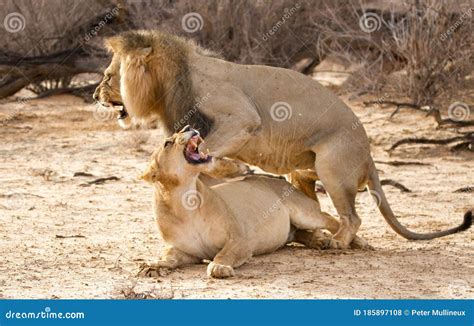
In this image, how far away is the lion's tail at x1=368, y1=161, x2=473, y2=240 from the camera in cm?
750

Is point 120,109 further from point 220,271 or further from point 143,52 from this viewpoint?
point 220,271

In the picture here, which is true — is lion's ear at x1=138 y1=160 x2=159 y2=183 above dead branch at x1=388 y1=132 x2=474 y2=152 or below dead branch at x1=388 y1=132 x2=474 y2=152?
above

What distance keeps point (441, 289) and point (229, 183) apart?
1.83 metres

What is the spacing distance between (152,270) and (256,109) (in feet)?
5.62

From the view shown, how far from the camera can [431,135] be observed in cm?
1220

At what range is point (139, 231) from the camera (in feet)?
26.2

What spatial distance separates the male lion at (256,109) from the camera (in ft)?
24.1

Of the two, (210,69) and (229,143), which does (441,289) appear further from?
(210,69)

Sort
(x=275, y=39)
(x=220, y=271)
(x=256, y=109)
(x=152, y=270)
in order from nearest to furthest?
(x=220, y=271)
(x=152, y=270)
(x=256, y=109)
(x=275, y=39)

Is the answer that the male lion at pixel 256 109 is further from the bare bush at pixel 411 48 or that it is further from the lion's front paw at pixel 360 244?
the bare bush at pixel 411 48

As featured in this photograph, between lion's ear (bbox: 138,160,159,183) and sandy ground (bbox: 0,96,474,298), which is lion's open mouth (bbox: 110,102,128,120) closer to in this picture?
sandy ground (bbox: 0,96,474,298)

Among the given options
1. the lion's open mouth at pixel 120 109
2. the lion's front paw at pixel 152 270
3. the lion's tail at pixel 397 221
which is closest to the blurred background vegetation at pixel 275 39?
the lion's tail at pixel 397 221

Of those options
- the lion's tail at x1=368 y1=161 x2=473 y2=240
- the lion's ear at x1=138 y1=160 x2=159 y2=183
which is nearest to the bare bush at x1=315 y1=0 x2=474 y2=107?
the lion's tail at x1=368 y1=161 x2=473 y2=240

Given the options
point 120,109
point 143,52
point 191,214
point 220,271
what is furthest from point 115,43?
point 220,271
